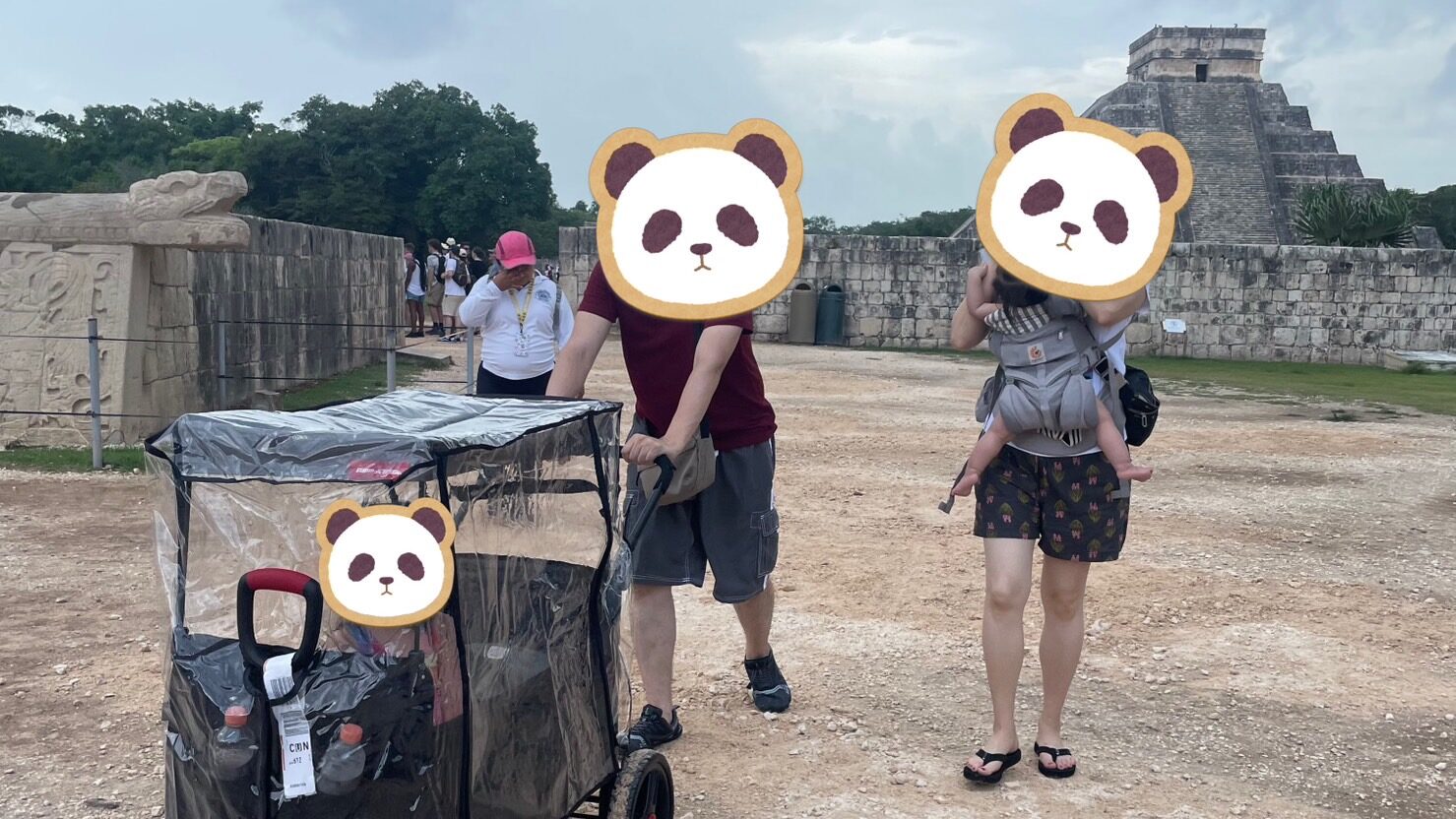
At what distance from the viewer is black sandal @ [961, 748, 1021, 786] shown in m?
3.54

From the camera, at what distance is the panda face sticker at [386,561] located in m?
2.20

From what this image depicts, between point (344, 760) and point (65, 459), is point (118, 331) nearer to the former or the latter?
point (65, 459)

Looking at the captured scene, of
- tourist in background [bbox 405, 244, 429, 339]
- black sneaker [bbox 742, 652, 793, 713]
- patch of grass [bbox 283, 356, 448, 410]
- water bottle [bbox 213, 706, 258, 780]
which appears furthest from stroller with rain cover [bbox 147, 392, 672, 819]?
tourist in background [bbox 405, 244, 429, 339]

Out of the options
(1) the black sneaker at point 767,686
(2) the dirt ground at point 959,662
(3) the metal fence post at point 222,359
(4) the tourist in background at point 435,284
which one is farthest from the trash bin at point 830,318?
(1) the black sneaker at point 767,686

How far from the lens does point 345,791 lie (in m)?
2.17

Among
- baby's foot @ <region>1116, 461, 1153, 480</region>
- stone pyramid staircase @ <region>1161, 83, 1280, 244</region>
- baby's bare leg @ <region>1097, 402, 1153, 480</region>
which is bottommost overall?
baby's foot @ <region>1116, 461, 1153, 480</region>

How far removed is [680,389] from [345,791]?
1.67 m

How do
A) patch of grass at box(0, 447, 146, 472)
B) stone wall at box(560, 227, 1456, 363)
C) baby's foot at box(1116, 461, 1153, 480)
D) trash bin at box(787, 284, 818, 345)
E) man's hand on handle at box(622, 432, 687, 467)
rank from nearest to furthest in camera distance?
man's hand on handle at box(622, 432, 687, 467)
baby's foot at box(1116, 461, 1153, 480)
patch of grass at box(0, 447, 146, 472)
stone wall at box(560, 227, 1456, 363)
trash bin at box(787, 284, 818, 345)

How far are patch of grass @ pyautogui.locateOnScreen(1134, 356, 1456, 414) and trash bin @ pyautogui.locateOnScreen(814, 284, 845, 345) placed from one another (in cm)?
490

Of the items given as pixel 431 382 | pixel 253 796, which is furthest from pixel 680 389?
pixel 431 382

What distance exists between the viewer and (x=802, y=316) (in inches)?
862

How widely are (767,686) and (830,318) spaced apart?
59.5 ft

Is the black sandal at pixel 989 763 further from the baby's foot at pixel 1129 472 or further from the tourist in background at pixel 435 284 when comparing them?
the tourist in background at pixel 435 284

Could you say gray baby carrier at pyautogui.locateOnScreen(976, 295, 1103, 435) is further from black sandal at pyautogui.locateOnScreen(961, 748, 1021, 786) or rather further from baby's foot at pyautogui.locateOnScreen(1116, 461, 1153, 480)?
black sandal at pyautogui.locateOnScreen(961, 748, 1021, 786)
